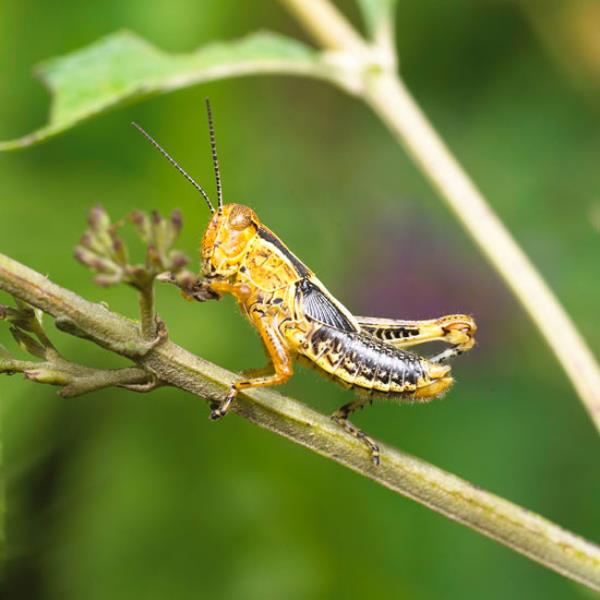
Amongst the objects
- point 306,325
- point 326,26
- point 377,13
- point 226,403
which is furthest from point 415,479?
point 326,26

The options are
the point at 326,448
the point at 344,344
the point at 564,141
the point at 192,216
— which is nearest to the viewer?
the point at 326,448

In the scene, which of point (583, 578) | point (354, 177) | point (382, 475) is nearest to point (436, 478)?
point (382, 475)

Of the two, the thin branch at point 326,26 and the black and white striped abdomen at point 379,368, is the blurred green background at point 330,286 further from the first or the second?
the black and white striped abdomen at point 379,368

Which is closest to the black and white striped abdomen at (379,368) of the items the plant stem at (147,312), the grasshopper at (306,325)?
the grasshopper at (306,325)

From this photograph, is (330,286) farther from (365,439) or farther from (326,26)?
(365,439)

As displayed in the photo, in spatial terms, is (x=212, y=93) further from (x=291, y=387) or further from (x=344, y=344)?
(x=344, y=344)

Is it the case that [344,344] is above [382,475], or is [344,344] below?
above

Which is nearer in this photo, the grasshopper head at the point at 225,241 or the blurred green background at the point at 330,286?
the grasshopper head at the point at 225,241

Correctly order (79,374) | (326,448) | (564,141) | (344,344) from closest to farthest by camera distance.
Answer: (79,374) → (326,448) → (344,344) → (564,141)

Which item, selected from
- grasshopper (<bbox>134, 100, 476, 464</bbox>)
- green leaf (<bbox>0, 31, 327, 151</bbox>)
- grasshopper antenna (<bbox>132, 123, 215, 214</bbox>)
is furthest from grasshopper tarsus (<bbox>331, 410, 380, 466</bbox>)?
green leaf (<bbox>0, 31, 327, 151</bbox>)
